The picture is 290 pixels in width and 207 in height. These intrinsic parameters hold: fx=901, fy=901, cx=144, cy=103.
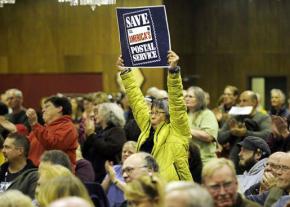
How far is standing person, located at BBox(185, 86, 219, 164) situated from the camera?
846 cm

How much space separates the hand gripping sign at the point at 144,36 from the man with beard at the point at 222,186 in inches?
74.0

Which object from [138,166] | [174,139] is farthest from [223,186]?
[174,139]

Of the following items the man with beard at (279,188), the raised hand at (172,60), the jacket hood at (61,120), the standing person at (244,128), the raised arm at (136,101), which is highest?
the raised hand at (172,60)

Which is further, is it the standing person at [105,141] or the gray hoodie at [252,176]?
the standing person at [105,141]

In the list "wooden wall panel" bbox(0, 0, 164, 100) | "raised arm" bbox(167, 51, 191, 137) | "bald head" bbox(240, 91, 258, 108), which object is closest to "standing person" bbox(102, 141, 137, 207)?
"raised arm" bbox(167, 51, 191, 137)

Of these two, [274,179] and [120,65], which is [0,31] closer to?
[120,65]

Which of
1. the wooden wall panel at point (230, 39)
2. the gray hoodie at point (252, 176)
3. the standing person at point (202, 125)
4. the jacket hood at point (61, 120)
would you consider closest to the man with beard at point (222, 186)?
the gray hoodie at point (252, 176)

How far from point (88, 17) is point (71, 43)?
59cm

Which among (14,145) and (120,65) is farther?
(14,145)

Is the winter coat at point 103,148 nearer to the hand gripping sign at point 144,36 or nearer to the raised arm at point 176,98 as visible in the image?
the hand gripping sign at point 144,36

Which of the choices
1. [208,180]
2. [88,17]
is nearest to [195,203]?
[208,180]

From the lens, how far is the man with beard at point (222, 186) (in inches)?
192

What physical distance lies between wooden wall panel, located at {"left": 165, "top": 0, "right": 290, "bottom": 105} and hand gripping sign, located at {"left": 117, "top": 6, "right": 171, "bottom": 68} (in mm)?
9788

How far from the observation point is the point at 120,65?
7.04 meters
